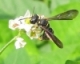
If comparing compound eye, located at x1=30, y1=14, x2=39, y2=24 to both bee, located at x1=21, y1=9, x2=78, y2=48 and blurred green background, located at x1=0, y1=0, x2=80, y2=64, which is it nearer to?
bee, located at x1=21, y1=9, x2=78, y2=48

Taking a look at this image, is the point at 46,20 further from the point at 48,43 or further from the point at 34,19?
the point at 48,43

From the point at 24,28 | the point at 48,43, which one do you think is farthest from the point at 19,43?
the point at 48,43

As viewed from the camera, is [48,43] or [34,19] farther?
[48,43]

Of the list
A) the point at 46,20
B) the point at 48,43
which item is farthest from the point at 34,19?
the point at 48,43

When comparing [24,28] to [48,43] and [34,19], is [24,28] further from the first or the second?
[48,43]

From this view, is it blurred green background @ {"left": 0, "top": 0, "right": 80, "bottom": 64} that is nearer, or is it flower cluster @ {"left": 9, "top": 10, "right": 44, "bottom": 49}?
flower cluster @ {"left": 9, "top": 10, "right": 44, "bottom": 49}

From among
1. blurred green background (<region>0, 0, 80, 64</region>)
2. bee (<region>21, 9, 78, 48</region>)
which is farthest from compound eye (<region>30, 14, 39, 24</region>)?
blurred green background (<region>0, 0, 80, 64</region>)

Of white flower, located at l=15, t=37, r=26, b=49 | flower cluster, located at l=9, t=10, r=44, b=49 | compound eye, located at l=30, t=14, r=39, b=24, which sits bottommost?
white flower, located at l=15, t=37, r=26, b=49

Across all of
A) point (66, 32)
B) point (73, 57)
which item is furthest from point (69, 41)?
point (73, 57)
